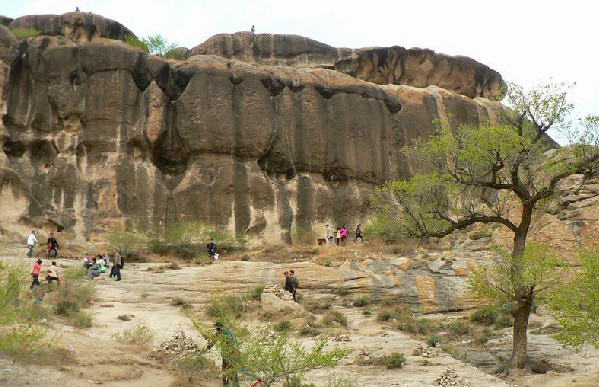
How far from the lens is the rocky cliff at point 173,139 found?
36.5 m

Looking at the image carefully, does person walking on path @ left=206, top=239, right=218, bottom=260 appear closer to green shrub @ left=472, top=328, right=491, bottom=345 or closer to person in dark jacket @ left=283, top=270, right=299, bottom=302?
person in dark jacket @ left=283, top=270, right=299, bottom=302

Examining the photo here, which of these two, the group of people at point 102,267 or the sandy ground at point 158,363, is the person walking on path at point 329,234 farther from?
the sandy ground at point 158,363

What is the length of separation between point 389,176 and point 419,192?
2175cm

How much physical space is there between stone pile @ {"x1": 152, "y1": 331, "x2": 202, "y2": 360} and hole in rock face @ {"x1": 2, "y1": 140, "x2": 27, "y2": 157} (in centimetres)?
2334

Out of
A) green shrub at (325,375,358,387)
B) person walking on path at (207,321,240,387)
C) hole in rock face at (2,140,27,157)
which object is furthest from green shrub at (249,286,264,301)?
hole in rock face at (2,140,27,157)

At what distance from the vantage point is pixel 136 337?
18219 mm

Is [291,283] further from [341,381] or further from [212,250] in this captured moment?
[341,381]

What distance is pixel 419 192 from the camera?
21.0 meters

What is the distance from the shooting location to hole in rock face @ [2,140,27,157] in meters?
37.1

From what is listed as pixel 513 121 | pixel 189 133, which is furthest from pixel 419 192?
pixel 189 133

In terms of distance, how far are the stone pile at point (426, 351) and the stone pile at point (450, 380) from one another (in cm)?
242

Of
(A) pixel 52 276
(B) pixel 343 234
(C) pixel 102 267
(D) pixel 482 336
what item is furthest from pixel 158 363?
(B) pixel 343 234

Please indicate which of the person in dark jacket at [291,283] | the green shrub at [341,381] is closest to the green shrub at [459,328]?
the person in dark jacket at [291,283]

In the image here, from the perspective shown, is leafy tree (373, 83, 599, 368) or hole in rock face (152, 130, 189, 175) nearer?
leafy tree (373, 83, 599, 368)
